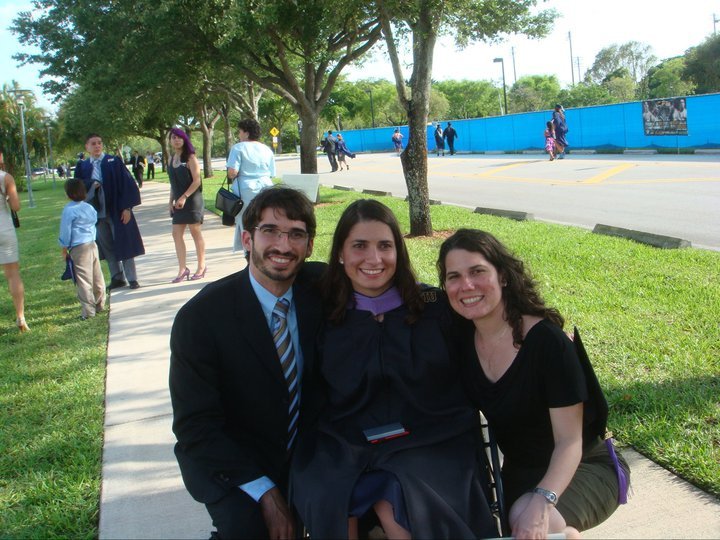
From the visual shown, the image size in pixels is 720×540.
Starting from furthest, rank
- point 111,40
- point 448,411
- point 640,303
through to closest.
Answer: point 111,40
point 640,303
point 448,411

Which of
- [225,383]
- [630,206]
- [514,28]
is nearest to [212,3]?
[514,28]

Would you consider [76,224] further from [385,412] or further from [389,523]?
[389,523]

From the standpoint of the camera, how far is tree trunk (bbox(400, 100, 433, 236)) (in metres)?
10.2

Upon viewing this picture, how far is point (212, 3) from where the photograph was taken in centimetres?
1415

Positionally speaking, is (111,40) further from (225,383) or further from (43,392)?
(225,383)

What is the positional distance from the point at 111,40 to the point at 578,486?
51.9 feet

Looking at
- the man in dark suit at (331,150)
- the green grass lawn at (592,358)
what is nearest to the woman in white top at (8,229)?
the green grass lawn at (592,358)

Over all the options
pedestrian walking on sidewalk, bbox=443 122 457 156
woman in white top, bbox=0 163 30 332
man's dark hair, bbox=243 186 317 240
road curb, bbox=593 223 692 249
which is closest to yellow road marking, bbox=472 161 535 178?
pedestrian walking on sidewalk, bbox=443 122 457 156

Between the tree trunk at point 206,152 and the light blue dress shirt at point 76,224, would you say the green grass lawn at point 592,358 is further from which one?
the tree trunk at point 206,152

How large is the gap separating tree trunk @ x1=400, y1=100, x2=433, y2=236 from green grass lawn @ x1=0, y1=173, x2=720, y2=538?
1.00 m

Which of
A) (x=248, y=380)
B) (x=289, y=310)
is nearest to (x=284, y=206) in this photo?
(x=289, y=310)

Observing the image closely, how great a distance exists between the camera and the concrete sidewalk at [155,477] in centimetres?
296

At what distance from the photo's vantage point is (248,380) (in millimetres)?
2709

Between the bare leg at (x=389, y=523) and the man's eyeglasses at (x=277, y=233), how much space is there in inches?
43.4
